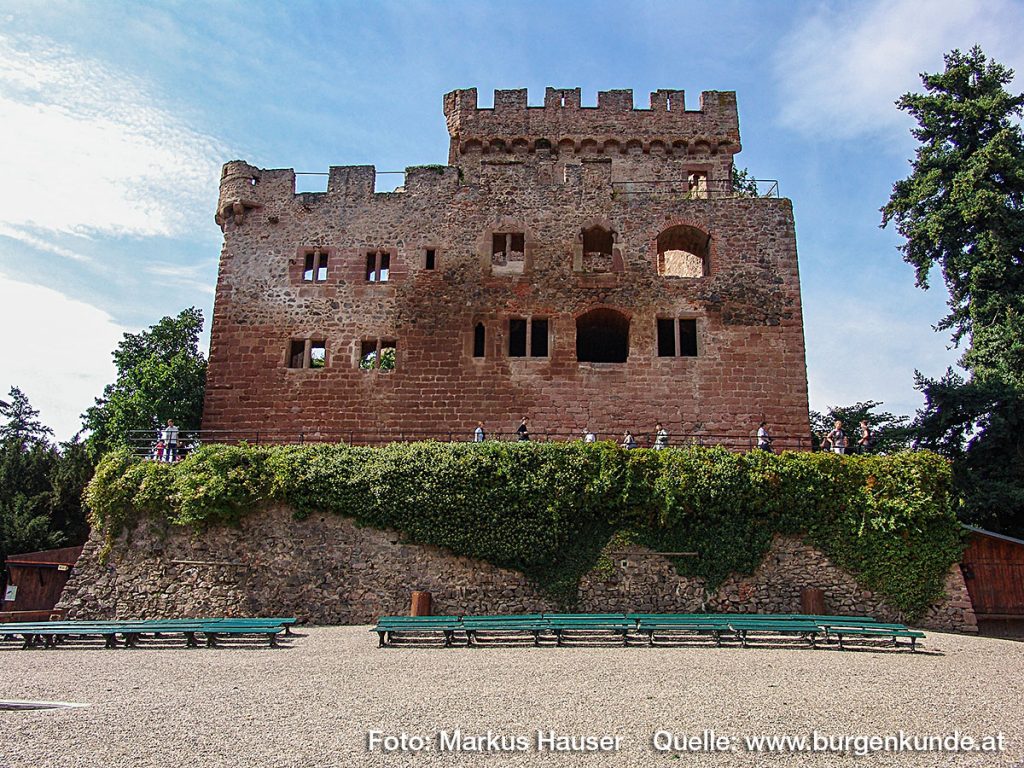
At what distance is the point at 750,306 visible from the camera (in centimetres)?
2216

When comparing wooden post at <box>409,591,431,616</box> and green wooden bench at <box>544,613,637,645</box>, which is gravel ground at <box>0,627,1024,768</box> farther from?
wooden post at <box>409,591,431,616</box>

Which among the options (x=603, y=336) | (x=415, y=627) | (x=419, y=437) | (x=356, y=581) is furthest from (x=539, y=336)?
(x=415, y=627)

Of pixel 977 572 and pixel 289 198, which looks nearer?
pixel 977 572

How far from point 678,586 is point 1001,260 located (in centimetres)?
1495

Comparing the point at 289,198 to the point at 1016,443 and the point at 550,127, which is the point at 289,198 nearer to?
the point at 550,127

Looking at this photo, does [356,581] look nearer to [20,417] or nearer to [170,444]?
[170,444]

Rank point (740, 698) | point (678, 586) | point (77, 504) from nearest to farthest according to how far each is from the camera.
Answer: point (740, 698) → point (678, 586) → point (77, 504)

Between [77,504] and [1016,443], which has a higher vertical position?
[1016,443]

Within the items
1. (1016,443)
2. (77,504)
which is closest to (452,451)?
(77,504)

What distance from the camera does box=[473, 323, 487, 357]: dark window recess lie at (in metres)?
22.2

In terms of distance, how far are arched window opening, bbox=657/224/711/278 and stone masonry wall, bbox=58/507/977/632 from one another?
9.76 m

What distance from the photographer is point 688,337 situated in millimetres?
22875

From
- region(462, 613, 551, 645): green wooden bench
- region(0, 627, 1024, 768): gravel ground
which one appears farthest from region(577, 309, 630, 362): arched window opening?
region(0, 627, 1024, 768): gravel ground

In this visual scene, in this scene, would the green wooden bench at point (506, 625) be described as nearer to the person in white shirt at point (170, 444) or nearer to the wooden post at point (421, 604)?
the wooden post at point (421, 604)
